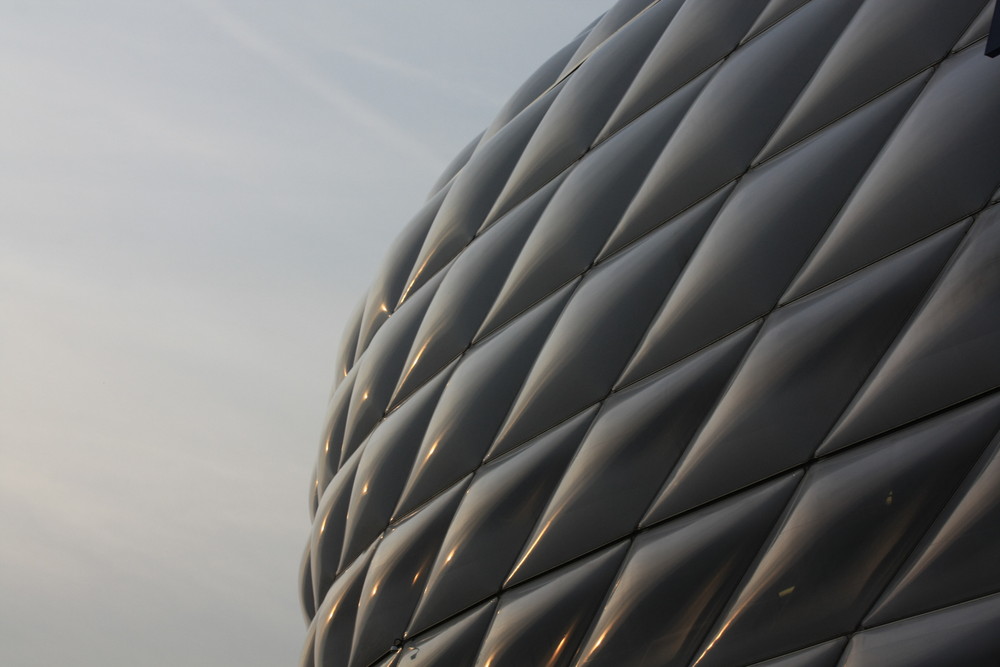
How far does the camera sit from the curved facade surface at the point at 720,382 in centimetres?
669

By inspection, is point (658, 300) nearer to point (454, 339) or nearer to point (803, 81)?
point (803, 81)

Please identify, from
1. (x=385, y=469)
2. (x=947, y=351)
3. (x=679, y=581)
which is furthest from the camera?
(x=385, y=469)

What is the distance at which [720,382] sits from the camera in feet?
26.5

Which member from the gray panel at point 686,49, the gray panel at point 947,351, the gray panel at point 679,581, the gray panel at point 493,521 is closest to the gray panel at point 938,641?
the gray panel at point 679,581

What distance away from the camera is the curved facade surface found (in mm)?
6688

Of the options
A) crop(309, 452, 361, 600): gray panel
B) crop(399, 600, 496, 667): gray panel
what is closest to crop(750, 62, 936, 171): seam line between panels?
crop(399, 600, 496, 667): gray panel

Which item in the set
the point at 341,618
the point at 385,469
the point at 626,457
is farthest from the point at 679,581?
the point at 341,618

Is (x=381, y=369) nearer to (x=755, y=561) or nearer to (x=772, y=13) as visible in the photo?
(x=772, y=13)

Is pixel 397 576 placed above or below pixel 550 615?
above

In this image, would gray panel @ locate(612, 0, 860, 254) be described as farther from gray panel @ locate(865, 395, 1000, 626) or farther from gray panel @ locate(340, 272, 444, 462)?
gray panel @ locate(340, 272, 444, 462)

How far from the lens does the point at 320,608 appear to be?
1309 cm

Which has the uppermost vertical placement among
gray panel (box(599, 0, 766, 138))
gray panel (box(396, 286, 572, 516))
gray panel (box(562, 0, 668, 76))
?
gray panel (box(562, 0, 668, 76))

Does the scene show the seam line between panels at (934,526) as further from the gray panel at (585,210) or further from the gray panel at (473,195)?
the gray panel at (473,195)

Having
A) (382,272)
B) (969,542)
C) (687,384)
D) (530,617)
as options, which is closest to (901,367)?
(969,542)
